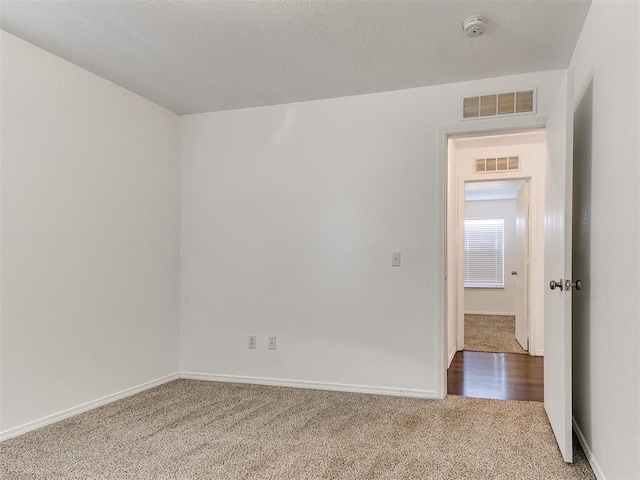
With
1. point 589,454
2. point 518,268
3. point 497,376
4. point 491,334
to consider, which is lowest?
point 491,334

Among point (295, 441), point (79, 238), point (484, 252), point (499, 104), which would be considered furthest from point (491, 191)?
point (79, 238)

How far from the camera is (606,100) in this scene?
2.01 meters

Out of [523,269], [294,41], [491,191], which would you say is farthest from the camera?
[491,191]

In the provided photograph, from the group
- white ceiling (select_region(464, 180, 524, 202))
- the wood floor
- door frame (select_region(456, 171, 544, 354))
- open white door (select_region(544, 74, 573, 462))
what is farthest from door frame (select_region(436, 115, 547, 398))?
white ceiling (select_region(464, 180, 524, 202))

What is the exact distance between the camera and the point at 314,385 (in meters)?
3.68

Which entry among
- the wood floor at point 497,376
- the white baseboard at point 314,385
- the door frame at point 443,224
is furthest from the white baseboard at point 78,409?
the wood floor at point 497,376

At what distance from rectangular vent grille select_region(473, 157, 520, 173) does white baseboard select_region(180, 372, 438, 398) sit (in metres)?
2.87

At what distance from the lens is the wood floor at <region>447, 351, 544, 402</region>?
3519 mm

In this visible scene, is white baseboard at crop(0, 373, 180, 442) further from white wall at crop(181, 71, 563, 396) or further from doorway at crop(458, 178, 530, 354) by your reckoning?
doorway at crop(458, 178, 530, 354)

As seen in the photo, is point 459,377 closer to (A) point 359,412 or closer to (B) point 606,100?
(A) point 359,412

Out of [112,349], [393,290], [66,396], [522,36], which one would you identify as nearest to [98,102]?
[112,349]

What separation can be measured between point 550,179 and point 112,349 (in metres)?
3.25

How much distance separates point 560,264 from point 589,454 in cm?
97

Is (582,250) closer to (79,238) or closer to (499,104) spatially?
(499,104)
